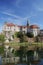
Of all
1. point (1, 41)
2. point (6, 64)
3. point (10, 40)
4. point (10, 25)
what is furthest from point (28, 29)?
point (6, 64)

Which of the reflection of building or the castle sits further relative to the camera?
the castle

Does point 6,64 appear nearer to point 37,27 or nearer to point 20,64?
point 20,64

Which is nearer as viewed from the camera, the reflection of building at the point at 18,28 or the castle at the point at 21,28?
the reflection of building at the point at 18,28

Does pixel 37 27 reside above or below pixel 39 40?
above

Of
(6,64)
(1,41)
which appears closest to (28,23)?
(1,41)

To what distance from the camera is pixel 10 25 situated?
1764 inches

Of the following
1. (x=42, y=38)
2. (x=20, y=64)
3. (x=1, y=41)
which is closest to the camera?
(x=20, y=64)

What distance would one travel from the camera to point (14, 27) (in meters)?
44.5

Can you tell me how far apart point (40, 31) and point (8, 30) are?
7.27m

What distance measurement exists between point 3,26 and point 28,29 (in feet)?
20.3

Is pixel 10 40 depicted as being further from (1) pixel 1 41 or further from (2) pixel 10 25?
(2) pixel 10 25

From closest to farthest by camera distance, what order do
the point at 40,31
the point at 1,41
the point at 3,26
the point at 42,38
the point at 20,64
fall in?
1. the point at 20,64
2. the point at 1,41
3. the point at 42,38
4. the point at 3,26
5. the point at 40,31

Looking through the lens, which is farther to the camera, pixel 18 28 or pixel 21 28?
pixel 21 28

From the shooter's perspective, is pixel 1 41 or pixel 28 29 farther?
pixel 28 29
